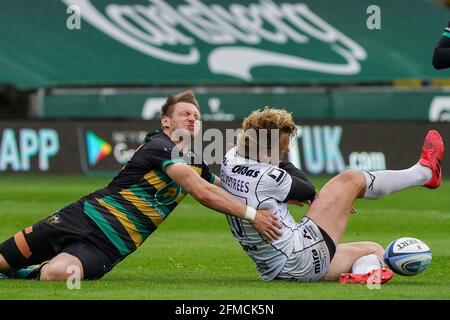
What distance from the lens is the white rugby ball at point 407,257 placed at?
29.1 ft

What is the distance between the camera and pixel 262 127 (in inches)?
335

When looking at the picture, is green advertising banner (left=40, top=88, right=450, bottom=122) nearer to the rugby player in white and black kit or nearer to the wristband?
the rugby player in white and black kit

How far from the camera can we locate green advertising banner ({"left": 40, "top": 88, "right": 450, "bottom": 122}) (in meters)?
25.7

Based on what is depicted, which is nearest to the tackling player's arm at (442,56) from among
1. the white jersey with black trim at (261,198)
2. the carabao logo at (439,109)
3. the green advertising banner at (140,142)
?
the white jersey with black trim at (261,198)

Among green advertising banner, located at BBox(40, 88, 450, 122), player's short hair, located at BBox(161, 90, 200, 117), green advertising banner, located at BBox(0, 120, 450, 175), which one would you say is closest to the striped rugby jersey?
player's short hair, located at BBox(161, 90, 200, 117)

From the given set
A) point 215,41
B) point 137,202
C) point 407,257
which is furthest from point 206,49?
point 407,257

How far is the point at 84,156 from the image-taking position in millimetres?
23016

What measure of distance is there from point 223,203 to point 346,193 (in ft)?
3.43

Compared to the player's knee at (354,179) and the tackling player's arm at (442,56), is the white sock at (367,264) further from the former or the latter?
the tackling player's arm at (442,56)

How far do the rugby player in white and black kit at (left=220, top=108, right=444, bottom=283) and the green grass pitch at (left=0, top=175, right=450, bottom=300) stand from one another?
20cm

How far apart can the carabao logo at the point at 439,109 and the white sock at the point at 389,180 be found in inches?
644
